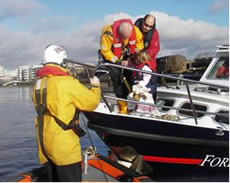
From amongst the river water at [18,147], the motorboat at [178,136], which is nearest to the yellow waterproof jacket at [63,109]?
the river water at [18,147]

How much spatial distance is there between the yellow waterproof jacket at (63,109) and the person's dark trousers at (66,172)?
0.21 feet

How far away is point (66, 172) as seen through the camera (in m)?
3.28

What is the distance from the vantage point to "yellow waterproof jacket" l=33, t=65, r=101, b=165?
3.16 m

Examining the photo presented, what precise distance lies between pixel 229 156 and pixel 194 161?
19.7 inches

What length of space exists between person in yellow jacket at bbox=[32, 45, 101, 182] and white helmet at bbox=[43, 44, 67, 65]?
72mm

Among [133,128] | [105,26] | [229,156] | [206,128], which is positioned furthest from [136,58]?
[229,156]

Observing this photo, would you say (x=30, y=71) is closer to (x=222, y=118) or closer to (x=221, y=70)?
(x=221, y=70)

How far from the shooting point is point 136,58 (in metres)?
5.52

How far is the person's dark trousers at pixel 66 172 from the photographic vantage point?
3275 millimetres

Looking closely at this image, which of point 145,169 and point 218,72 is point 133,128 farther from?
point 218,72

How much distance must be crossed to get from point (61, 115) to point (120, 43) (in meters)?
2.42

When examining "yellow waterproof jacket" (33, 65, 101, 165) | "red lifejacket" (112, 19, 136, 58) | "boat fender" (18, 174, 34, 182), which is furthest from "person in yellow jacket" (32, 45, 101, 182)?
"red lifejacket" (112, 19, 136, 58)

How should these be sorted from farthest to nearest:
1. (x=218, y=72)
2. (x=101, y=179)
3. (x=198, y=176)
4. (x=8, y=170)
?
(x=8, y=170)
(x=218, y=72)
(x=198, y=176)
(x=101, y=179)

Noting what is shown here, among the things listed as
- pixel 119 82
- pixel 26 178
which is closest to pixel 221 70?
pixel 119 82
